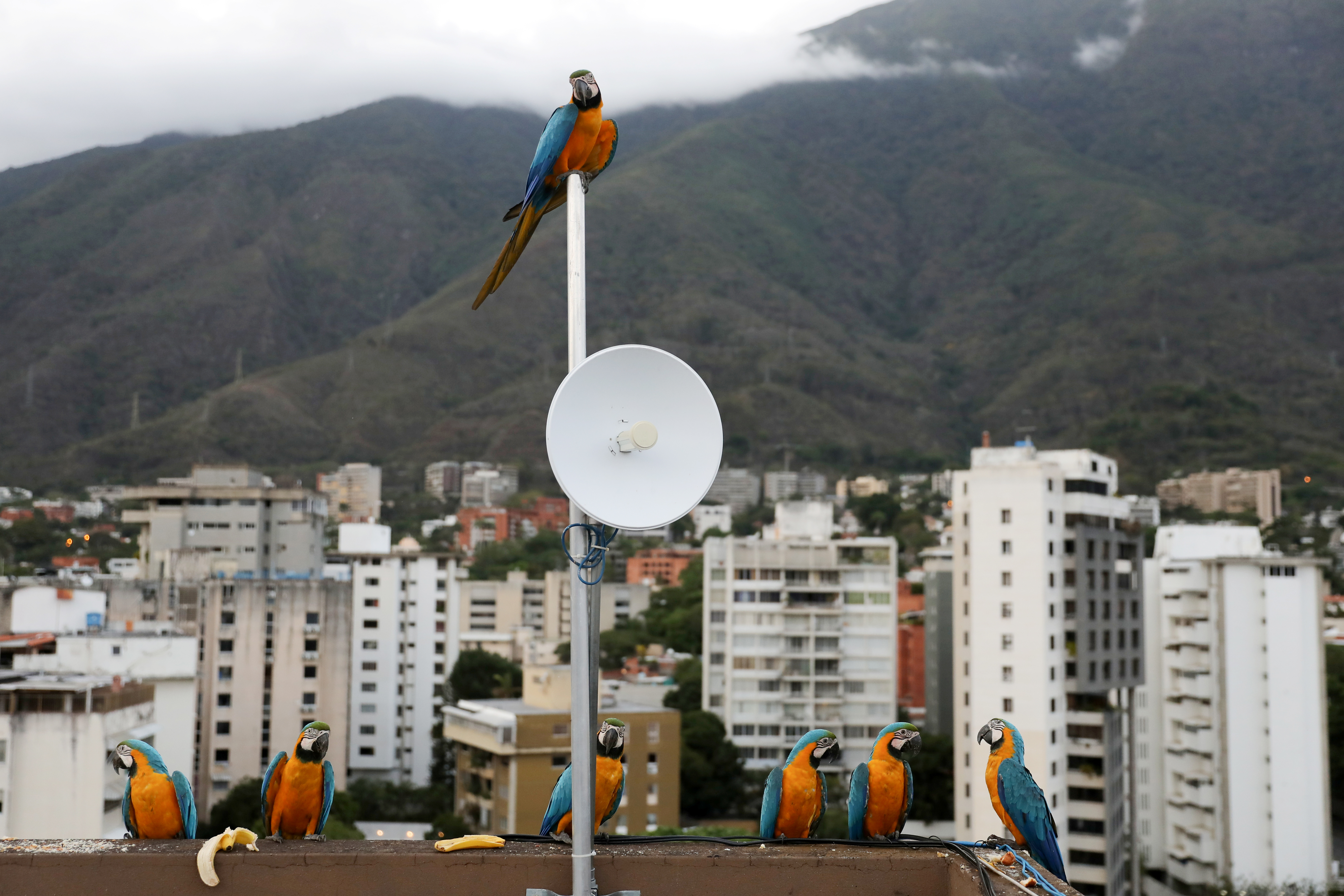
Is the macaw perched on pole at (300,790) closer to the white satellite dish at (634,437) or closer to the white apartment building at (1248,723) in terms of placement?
the white satellite dish at (634,437)

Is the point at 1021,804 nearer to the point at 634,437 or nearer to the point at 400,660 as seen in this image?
the point at 634,437

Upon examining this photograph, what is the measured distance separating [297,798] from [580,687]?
2.67 m

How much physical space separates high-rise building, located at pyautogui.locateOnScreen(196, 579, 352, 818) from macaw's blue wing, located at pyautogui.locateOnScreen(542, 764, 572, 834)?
110ft

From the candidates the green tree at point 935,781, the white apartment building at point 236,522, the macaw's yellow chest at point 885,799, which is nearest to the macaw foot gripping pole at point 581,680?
the macaw's yellow chest at point 885,799

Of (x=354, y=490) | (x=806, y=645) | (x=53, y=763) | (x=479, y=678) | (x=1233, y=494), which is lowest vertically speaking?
(x=479, y=678)

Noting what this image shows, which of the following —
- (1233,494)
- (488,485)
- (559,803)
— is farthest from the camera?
(488,485)

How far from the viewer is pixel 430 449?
13712 centimetres

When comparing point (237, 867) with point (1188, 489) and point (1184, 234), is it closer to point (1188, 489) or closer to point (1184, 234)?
point (1188, 489)

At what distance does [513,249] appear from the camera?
21.2 feet

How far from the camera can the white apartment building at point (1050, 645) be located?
3338 centimetres

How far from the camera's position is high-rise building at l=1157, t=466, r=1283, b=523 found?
108 meters

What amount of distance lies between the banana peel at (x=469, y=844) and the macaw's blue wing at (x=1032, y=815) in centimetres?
327

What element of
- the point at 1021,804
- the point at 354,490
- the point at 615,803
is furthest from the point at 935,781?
the point at 354,490

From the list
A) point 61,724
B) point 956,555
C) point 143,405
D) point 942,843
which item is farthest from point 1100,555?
point 143,405
